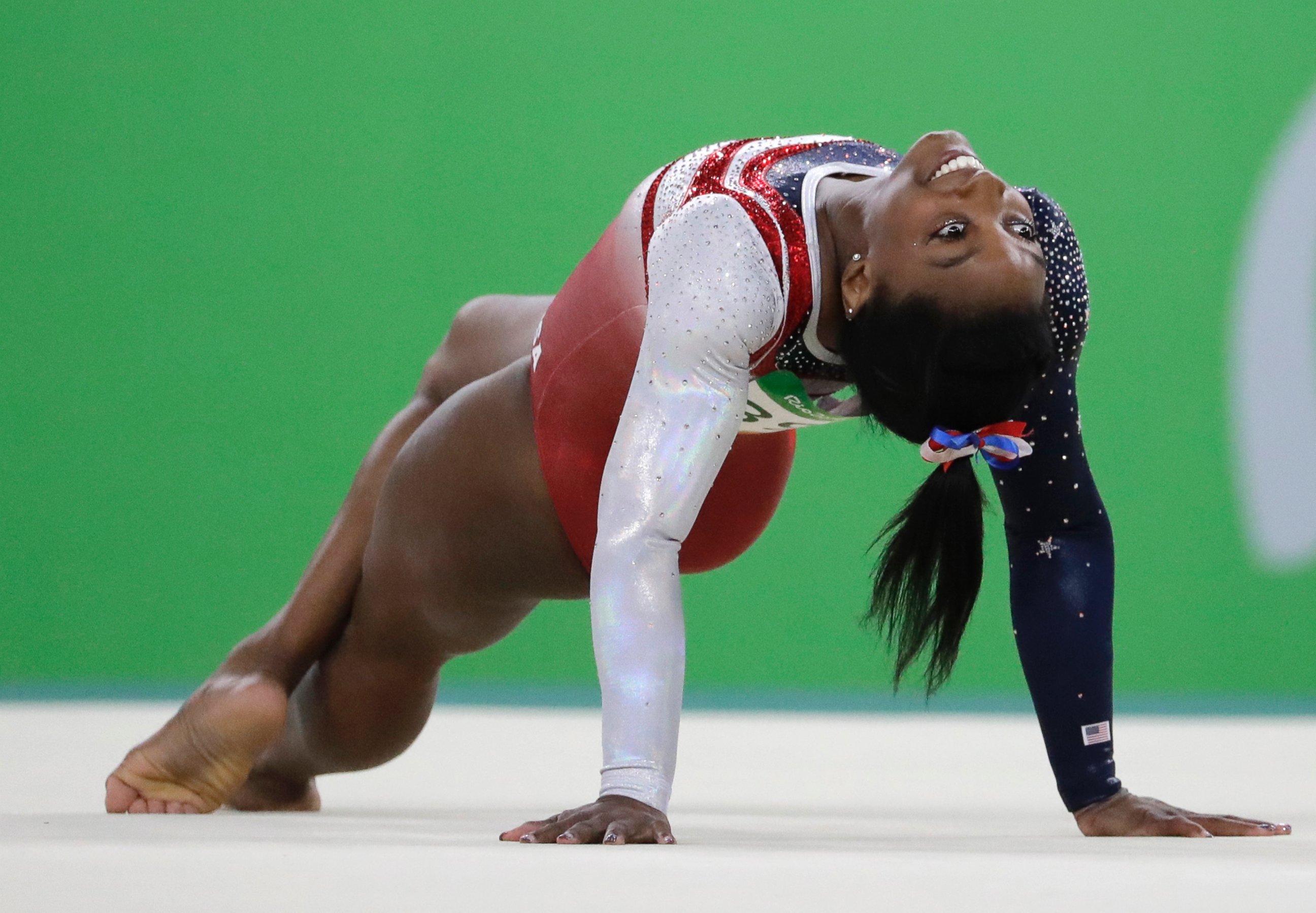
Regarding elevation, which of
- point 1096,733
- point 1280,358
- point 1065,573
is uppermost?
point 1280,358

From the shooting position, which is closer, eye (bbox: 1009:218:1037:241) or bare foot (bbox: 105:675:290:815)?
eye (bbox: 1009:218:1037:241)

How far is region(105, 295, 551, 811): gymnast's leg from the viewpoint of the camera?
1.53 m

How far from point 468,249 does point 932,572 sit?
10.0ft

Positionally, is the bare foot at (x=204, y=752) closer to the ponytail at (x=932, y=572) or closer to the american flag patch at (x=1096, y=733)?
the ponytail at (x=932, y=572)

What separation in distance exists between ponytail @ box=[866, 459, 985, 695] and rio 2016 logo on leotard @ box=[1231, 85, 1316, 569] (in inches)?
113

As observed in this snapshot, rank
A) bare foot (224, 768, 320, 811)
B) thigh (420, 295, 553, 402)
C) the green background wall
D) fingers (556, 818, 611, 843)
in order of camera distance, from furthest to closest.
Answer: the green background wall < thigh (420, 295, 553, 402) < bare foot (224, 768, 320, 811) < fingers (556, 818, 611, 843)

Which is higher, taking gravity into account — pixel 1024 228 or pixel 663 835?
pixel 1024 228

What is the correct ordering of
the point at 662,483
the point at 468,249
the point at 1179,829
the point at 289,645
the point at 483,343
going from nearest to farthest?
the point at 662,483 → the point at 1179,829 → the point at 289,645 → the point at 483,343 → the point at 468,249

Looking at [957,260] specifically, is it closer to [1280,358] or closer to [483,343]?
[483,343]

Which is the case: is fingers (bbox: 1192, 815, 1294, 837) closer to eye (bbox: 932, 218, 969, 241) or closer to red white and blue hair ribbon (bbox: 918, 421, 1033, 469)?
red white and blue hair ribbon (bbox: 918, 421, 1033, 469)

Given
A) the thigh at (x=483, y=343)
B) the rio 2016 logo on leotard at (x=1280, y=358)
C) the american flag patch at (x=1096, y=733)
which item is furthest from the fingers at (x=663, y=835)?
the rio 2016 logo on leotard at (x=1280, y=358)

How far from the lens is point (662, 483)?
3.88ft

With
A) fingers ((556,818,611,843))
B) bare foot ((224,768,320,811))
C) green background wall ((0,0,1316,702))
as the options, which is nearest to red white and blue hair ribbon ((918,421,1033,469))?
fingers ((556,818,611,843))

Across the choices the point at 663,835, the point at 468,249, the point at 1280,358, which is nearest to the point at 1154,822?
the point at 663,835
